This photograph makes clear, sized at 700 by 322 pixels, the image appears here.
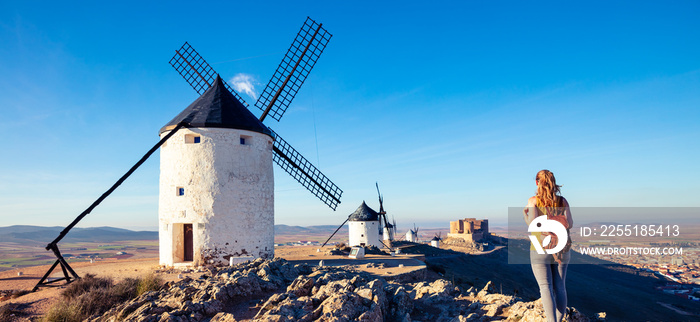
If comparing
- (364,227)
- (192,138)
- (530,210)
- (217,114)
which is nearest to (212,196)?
(192,138)

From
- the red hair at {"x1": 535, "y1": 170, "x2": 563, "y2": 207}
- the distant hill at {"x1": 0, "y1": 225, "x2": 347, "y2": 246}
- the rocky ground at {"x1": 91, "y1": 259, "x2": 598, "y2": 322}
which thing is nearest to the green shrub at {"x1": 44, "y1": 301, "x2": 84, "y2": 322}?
the rocky ground at {"x1": 91, "y1": 259, "x2": 598, "y2": 322}

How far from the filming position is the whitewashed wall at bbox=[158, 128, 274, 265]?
1420 centimetres

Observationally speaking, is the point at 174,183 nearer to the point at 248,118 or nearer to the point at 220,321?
the point at 248,118

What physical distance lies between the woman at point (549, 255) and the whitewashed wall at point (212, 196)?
12.0 m

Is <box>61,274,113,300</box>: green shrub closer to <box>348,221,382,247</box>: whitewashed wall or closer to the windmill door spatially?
the windmill door

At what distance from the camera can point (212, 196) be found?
1422 centimetres

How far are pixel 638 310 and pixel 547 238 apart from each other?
31488mm

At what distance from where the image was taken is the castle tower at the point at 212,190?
14219 mm

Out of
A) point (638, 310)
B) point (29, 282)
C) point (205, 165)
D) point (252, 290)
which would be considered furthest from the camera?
point (638, 310)

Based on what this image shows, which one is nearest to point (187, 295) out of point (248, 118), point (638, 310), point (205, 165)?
point (205, 165)

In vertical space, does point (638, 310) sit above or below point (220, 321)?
below

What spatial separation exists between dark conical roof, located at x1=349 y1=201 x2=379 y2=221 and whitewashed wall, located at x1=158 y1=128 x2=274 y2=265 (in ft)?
67.8

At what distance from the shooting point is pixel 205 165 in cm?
1433

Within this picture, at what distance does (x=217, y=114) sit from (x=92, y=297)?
8.14 metres
